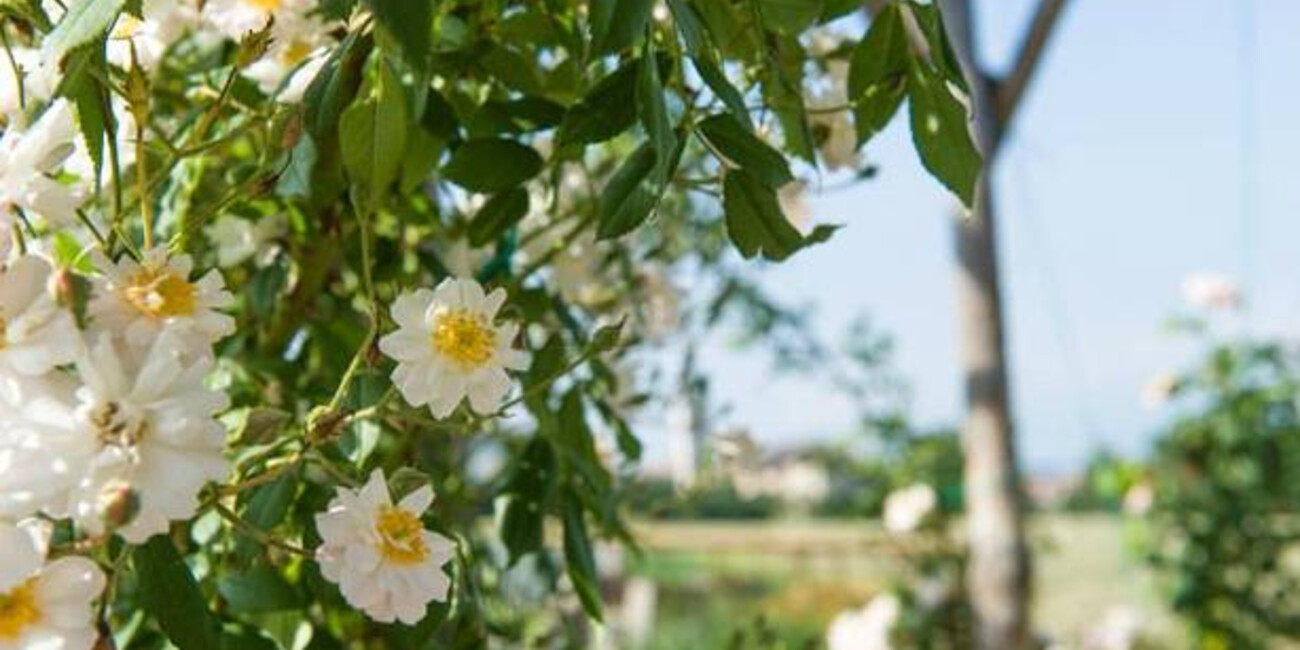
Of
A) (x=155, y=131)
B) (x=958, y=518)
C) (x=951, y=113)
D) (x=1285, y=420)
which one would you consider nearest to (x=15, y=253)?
(x=155, y=131)

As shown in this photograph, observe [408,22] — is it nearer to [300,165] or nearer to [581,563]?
[300,165]

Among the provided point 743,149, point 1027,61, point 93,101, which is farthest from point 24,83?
point 1027,61

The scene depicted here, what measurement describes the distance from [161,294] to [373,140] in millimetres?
104

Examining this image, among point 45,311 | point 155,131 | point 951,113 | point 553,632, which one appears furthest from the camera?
point 553,632

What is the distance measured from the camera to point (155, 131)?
69cm

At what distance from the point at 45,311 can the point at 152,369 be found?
31 mm

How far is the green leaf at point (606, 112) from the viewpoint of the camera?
0.56 m

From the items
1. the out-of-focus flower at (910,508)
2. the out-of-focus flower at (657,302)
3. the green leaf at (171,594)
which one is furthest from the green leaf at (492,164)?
the out-of-focus flower at (910,508)

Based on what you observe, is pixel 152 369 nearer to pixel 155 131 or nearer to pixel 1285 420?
pixel 155 131

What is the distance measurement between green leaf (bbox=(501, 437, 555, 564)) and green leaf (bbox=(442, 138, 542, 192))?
15 cm

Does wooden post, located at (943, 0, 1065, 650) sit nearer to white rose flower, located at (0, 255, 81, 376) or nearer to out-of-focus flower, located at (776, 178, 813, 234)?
out-of-focus flower, located at (776, 178, 813, 234)

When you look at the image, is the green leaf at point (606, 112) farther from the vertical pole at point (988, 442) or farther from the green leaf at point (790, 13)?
the vertical pole at point (988, 442)

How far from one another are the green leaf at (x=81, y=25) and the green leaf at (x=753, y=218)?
0.22m

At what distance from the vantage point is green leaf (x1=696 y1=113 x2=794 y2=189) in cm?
57
